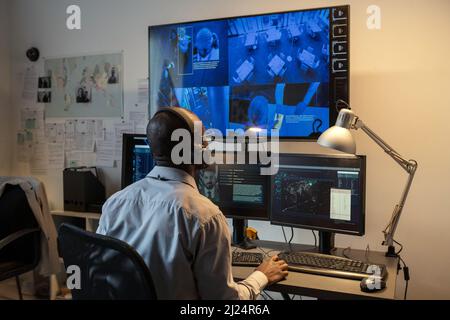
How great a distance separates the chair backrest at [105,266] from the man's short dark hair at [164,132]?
0.41 m

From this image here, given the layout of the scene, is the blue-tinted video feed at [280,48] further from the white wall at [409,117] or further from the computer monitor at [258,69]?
the white wall at [409,117]

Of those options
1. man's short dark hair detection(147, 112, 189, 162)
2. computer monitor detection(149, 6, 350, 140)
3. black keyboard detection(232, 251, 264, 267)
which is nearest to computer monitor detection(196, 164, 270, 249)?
black keyboard detection(232, 251, 264, 267)

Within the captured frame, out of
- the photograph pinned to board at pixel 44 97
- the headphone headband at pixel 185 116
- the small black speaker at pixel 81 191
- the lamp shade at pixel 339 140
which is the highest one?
the photograph pinned to board at pixel 44 97

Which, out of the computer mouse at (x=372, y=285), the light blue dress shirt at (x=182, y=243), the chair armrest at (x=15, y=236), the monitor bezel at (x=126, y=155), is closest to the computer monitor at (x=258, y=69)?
the monitor bezel at (x=126, y=155)

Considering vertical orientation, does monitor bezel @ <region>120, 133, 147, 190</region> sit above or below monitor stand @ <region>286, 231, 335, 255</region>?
above

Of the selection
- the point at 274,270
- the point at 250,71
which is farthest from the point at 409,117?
the point at 274,270

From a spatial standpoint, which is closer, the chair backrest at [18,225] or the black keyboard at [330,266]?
the black keyboard at [330,266]

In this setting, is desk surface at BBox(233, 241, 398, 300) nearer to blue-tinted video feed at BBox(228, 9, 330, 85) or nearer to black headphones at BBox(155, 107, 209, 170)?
black headphones at BBox(155, 107, 209, 170)

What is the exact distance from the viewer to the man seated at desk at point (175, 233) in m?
1.31

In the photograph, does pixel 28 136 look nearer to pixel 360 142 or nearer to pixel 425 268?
pixel 360 142

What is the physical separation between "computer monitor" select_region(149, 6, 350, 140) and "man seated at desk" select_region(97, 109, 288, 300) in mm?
1142

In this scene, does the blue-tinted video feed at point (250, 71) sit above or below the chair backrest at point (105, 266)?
above

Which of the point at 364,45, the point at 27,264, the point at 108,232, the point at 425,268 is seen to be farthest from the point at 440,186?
the point at 27,264

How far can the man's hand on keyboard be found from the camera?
1701 millimetres
